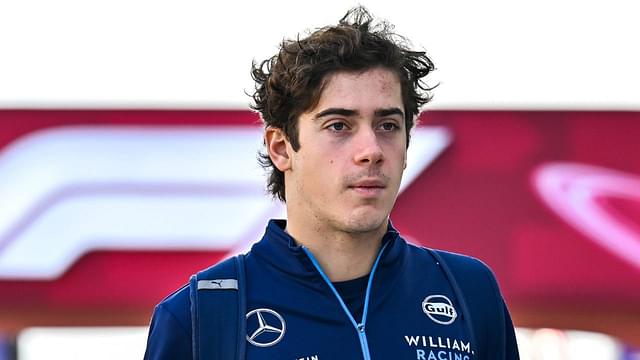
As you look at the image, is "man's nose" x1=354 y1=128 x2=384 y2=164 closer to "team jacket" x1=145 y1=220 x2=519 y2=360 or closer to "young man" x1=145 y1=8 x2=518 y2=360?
"young man" x1=145 y1=8 x2=518 y2=360

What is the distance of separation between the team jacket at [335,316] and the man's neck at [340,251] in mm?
26

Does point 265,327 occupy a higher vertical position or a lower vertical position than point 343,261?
lower

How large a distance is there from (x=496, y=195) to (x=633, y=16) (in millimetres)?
1057

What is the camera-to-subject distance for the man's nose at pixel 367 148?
2.48m

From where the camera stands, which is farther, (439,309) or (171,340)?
(439,309)

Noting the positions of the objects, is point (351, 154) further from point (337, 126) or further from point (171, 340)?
point (171, 340)

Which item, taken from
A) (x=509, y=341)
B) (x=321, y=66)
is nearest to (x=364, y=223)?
(x=321, y=66)

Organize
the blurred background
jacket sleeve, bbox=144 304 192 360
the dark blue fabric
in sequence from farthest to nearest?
the blurred background, the dark blue fabric, jacket sleeve, bbox=144 304 192 360

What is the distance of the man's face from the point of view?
2.49 metres

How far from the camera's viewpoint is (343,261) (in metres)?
2.60

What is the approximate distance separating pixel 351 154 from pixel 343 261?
0.85 feet

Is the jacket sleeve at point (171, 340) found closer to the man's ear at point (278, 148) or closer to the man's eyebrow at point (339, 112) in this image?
the man's ear at point (278, 148)

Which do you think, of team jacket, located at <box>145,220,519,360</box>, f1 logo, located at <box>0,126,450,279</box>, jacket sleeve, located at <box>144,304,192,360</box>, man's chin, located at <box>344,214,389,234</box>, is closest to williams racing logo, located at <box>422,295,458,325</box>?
team jacket, located at <box>145,220,519,360</box>

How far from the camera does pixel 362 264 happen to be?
2.61 m
